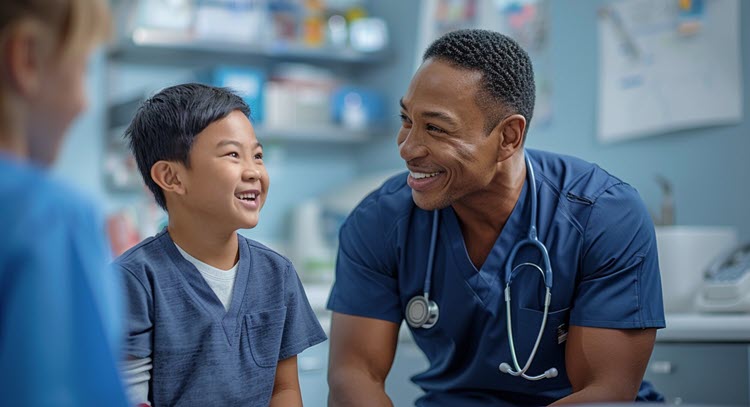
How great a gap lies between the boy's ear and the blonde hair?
563mm

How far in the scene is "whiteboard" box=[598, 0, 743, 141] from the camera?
223 cm

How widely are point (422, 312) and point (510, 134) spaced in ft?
1.14

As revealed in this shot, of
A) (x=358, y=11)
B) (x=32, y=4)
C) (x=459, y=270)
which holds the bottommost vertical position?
(x=459, y=270)

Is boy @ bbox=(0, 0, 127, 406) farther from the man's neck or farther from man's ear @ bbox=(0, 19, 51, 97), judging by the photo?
the man's neck

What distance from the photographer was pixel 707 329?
5.73 ft

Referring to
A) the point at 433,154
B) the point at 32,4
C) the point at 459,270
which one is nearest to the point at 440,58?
the point at 433,154

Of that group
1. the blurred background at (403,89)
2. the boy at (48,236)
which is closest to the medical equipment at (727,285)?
the blurred background at (403,89)

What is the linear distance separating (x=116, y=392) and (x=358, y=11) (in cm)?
304

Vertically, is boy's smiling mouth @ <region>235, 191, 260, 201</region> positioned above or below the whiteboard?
below

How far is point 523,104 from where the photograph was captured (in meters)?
1.53

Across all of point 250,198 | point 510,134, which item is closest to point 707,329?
point 510,134

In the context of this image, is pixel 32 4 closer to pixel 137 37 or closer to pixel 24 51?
pixel 24 51

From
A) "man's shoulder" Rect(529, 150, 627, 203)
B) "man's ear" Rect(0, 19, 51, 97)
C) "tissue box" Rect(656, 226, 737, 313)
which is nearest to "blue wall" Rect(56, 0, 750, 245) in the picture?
"tissue box" Rect(656, 226, 737, 313)

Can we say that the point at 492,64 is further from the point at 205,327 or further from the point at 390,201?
the point at 205,327
